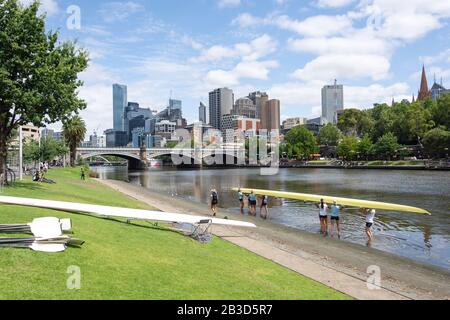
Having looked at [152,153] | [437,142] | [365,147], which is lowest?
[152,153]

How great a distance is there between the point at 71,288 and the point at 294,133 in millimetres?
166382

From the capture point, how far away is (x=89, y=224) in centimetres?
1566

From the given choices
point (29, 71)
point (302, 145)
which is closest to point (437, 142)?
point (302, 145)

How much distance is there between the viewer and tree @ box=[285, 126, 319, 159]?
6511 inches

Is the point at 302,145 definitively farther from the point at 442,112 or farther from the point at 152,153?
the point at 152,153

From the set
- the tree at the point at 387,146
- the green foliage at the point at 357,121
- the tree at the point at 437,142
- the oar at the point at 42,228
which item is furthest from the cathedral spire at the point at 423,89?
the oar at the point at 42,228

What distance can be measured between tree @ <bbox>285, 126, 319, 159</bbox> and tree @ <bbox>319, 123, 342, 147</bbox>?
1032cm

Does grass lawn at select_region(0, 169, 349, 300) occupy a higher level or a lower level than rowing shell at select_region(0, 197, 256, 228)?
lower

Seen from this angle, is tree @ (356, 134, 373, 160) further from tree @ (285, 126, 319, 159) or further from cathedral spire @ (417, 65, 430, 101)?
cathedral spire @ (417, 65, 430, 101)

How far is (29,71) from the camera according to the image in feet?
79.5

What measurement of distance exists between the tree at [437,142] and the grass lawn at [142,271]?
105 meters

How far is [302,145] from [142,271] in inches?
6296

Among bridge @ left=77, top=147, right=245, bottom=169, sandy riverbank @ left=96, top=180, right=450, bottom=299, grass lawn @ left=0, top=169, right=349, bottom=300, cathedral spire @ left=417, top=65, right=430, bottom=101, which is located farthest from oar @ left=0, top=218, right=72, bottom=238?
cathedral spire @ left=417, top=65, right=430, bottom=101
